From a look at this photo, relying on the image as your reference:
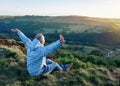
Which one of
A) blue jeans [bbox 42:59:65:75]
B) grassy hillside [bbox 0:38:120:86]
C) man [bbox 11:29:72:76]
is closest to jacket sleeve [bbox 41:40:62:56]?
man [bbox 11:29:72:76]

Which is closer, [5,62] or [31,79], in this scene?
[31,79]

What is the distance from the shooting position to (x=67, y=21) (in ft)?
527

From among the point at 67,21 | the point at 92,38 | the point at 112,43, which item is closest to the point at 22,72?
the point at 112,43

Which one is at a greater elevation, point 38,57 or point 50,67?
point 38,57

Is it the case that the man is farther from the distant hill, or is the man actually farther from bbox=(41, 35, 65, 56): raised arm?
the distant hill

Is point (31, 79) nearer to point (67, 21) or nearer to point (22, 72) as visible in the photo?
point (22, 72)

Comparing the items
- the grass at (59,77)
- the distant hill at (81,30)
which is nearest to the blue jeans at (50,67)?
the grass at (59,77)

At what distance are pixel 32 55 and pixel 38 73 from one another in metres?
0.68

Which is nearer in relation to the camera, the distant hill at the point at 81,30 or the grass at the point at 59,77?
the grass at the point at 59,77

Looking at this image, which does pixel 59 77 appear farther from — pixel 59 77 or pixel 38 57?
pixel 38 57

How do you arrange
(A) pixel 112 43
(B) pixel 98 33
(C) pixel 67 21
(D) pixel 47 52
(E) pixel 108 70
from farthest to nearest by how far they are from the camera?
1. (C) pixel 67 21
2. (B) pixel 98 33
3. (A) pixel 112 43
4. (E) pixel 108 70
5. (D) pixel 47 52

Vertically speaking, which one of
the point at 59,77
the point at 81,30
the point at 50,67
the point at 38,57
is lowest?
the point at 81,30

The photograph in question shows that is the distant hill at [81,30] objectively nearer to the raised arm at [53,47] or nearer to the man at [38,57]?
the man at [38,57]

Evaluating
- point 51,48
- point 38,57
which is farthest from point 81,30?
point 51,48
